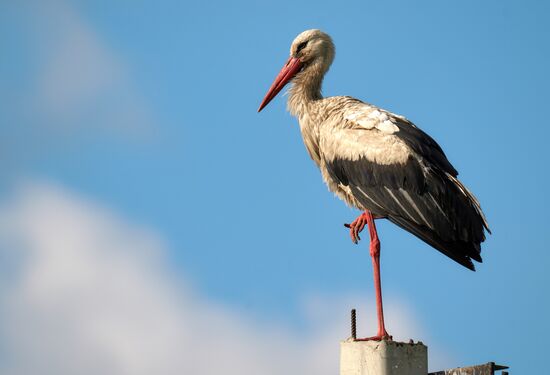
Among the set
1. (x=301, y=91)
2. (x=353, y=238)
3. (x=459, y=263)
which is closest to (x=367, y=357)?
(x=459, y=263)

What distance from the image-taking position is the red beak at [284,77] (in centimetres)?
1129

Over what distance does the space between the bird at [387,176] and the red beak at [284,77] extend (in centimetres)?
50

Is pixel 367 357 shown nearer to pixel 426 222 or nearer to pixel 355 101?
pixel 426 222

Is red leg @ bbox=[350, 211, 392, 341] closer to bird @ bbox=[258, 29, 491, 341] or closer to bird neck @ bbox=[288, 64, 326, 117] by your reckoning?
bird @ bbox=[258, 29, 491, 341]

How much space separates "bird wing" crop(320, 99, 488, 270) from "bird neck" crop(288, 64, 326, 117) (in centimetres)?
69

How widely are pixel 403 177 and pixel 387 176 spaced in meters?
0.19

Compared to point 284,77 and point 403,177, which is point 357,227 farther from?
point 284,77

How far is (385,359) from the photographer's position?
7293 mm

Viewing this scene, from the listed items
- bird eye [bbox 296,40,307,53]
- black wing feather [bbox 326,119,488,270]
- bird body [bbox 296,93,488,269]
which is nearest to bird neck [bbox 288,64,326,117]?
bird eye [bbox 296,40,307,53]

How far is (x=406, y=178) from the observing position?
955cm

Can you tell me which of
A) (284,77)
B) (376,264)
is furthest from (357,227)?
(284,77)

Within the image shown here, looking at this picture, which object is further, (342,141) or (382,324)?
(342,141)

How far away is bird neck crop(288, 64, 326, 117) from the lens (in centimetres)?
1088

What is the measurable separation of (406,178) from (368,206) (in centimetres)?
54
